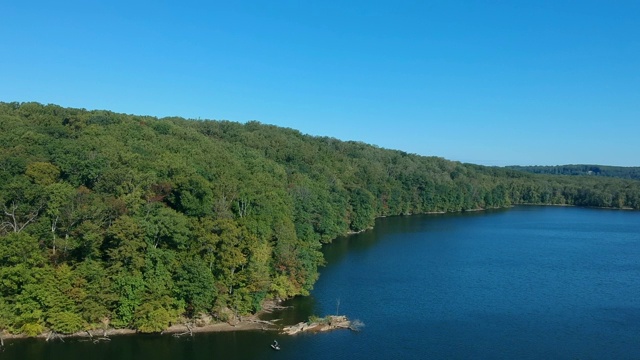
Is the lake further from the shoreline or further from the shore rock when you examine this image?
the shore rock

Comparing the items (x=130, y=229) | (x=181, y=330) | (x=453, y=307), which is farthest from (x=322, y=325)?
(x=130, y=229)

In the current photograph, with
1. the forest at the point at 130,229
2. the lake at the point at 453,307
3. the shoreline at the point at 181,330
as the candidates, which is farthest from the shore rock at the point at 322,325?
the forest at the point at 130,229

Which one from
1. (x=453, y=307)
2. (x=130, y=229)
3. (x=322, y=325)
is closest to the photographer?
(x=130, y=229)

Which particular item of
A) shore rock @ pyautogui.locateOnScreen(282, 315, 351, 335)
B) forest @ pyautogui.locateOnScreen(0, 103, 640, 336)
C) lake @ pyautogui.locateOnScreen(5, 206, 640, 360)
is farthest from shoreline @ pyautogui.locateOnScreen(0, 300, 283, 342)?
shore rock @ pyautogui.locateOnScreen(282, 315, 351, 335)

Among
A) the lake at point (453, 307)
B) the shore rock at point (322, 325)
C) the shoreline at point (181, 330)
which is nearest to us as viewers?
the lake at point (453, 307)

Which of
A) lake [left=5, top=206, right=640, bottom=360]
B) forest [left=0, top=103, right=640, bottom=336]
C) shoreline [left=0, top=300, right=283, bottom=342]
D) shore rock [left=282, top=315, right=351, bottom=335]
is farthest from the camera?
shore rock [left=282, top=315, right=351, bottom=335]

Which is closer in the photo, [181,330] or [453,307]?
[181,330]

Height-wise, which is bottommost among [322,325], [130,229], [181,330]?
[181,330]

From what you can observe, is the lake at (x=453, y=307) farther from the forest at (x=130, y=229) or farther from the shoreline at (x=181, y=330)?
the forest at (x=130, y=229)

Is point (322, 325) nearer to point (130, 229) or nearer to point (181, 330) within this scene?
point (181, 330)
